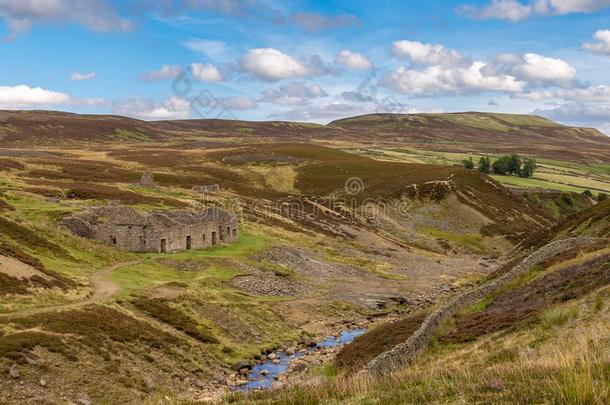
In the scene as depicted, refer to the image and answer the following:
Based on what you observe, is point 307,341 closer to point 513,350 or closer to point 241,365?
point 241,365

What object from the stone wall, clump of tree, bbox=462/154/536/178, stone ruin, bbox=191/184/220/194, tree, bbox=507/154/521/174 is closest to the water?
the stone wall

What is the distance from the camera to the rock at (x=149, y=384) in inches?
1352

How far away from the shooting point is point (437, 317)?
A: 3247 cm

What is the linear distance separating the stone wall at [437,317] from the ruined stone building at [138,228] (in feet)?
126

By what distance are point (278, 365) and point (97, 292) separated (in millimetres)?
16081

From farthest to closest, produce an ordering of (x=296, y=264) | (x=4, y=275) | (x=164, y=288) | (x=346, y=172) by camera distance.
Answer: (x=346, y=172)
(x=296, y=264)
(x=164, y=288)
(x=4, y=275)

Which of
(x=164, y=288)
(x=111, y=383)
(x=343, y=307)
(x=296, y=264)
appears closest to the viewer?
(x=111, y=383)

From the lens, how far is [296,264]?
7162 centimetres

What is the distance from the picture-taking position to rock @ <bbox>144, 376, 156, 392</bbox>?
113ft

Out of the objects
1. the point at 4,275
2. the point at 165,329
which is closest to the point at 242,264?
the point at 165,329

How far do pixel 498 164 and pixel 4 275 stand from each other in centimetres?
16723

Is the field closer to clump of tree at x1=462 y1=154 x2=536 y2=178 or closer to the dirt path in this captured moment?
the dirt path

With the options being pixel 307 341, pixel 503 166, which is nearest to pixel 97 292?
pixel 307 341

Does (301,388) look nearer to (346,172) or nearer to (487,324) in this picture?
(487,324)
